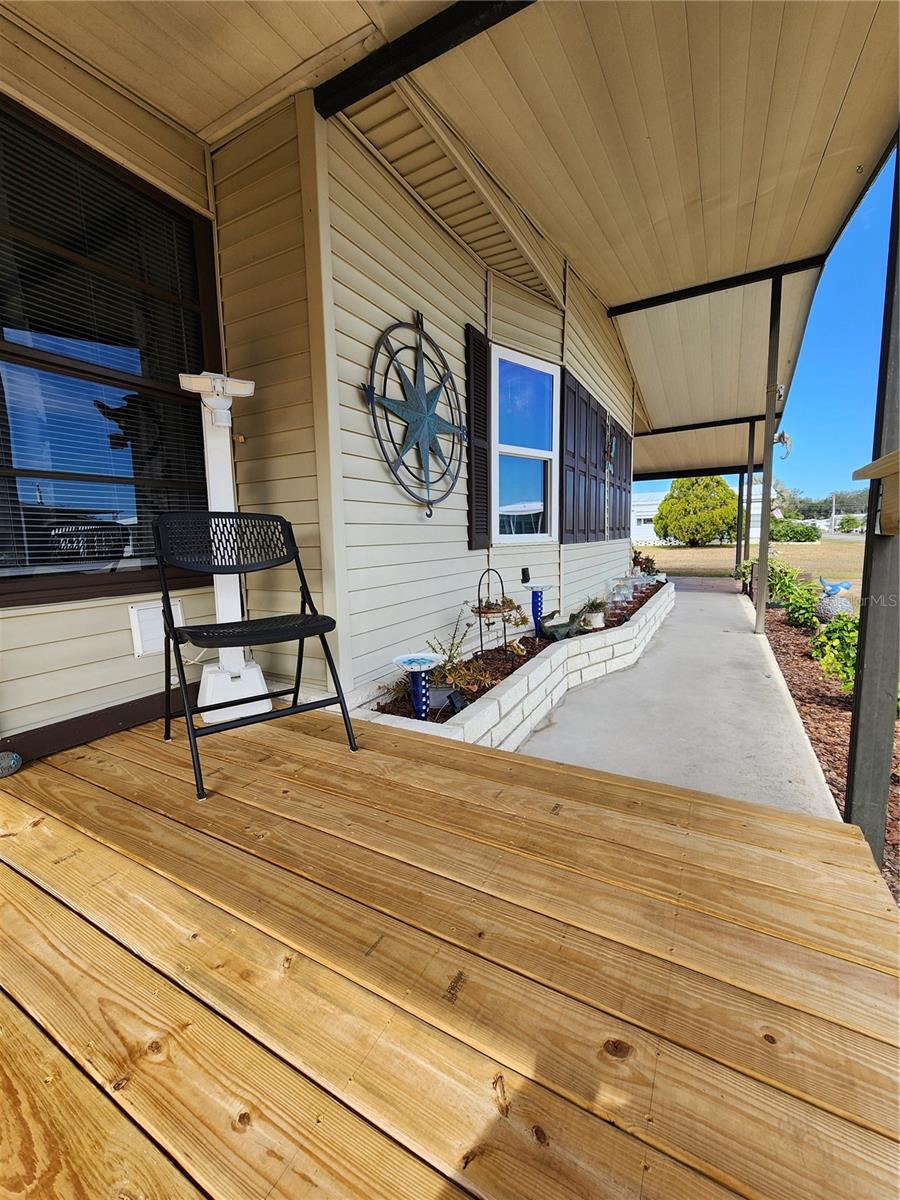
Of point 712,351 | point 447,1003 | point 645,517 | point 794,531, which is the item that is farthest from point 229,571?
point 645,517

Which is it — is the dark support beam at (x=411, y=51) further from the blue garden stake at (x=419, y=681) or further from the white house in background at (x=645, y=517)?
the white house in background at (x=645, y=517)

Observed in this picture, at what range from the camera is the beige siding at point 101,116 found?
175 centimetres

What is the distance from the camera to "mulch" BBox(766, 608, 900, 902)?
213cm

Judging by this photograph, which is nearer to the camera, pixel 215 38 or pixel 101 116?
pixel 215 38

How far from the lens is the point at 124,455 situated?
208cm

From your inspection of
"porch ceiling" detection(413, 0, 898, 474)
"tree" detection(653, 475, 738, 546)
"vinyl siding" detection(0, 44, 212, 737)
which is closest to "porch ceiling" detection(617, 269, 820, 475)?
"porch ceiling" detection(413, 0, 898, 474)

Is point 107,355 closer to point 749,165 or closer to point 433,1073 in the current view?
point 433,1073

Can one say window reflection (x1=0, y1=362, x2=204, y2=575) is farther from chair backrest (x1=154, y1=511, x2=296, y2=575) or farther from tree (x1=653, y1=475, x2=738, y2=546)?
tree (x1=653, y1=475, x2=738, y2=546)

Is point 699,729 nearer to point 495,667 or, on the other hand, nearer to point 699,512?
point 495,667

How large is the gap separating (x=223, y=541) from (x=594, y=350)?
16.8 ft

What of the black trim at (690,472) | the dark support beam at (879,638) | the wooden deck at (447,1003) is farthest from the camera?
the black trim at (690,472)

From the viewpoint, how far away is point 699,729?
320 centimetres

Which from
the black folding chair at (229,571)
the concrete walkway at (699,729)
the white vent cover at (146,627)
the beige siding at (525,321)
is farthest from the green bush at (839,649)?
the white vent cover at (146,627)

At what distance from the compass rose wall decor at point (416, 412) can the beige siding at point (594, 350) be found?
2099mm
